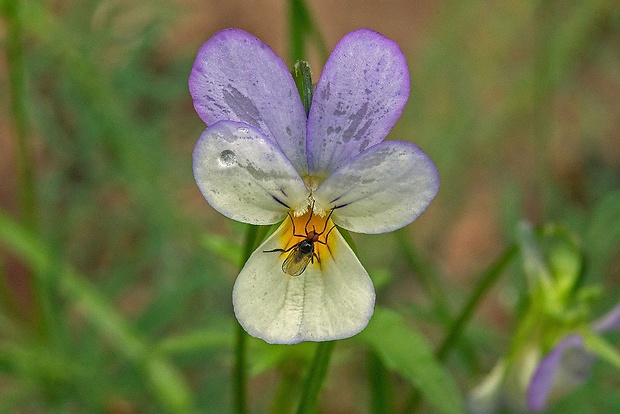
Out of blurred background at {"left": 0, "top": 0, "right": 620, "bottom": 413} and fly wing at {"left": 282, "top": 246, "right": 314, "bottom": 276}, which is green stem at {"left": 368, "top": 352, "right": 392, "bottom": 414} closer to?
blurred background at {"left": 0, "top": 0, "right": 620, "bottom": 413}

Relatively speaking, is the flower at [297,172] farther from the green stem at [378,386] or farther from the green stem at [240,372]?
the green stem at [378,386]

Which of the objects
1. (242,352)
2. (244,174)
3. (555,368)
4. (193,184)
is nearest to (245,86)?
(244,174)

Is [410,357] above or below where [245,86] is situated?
below

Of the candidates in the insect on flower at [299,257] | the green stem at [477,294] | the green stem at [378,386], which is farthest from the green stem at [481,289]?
the insect on flower at [299,257]

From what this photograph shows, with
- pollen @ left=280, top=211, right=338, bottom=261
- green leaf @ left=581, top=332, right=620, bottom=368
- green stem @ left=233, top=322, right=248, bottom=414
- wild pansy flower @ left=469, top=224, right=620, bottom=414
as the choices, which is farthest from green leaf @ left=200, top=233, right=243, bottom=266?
green leaf @ left=581, top=332, right=620, bottom=368

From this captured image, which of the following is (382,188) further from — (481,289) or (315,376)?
(481,289)

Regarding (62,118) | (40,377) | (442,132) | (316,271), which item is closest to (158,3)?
(62,118)
